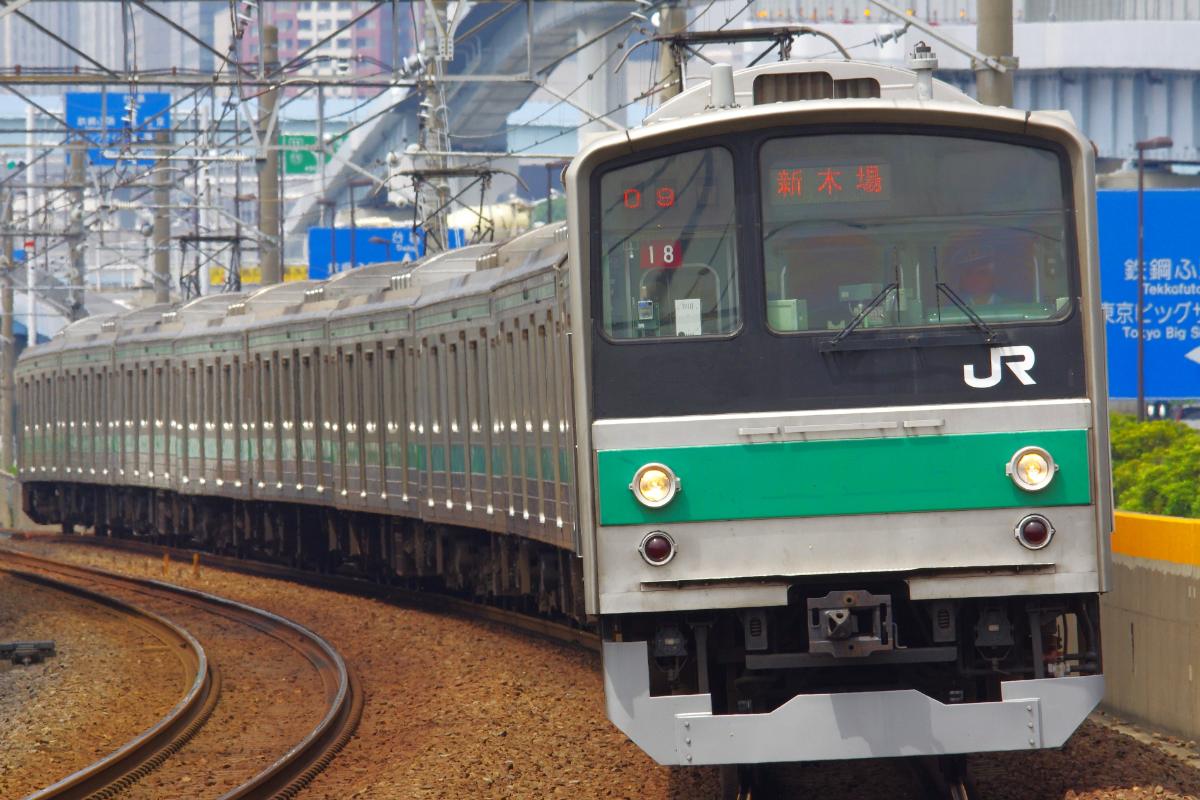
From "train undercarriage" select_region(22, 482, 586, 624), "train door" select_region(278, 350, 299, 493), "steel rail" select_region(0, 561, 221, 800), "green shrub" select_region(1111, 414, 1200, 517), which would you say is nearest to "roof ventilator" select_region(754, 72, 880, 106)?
"steel rail" select_region(0, 561, 221, 800)

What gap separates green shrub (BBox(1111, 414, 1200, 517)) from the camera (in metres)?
16.6

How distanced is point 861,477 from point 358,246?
5615cm

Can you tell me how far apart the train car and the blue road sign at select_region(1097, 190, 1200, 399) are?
44.6 ft

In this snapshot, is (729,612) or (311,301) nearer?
(729,612)

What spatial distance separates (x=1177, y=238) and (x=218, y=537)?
39.5 feet

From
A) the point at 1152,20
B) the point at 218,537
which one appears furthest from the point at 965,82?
the point at 218,537

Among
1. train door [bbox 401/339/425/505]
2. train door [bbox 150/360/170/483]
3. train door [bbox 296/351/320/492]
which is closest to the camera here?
train door [bbox 401/339/425/505]

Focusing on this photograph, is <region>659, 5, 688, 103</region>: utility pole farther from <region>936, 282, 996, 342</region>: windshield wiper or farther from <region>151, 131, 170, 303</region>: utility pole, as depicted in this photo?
<region>151, 131, 170, 303</region>: utility pole

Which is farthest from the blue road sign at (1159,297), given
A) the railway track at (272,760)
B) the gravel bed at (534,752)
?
the railway track at (272,760)

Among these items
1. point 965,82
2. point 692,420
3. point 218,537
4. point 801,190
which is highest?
point 965,82

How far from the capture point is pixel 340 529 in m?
21.5

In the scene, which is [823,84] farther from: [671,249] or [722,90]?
[671,249]

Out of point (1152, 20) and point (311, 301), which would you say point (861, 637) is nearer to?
point (311, 301)

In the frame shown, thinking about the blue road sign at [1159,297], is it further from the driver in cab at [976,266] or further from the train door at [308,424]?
the driver in cab at [976,266]
